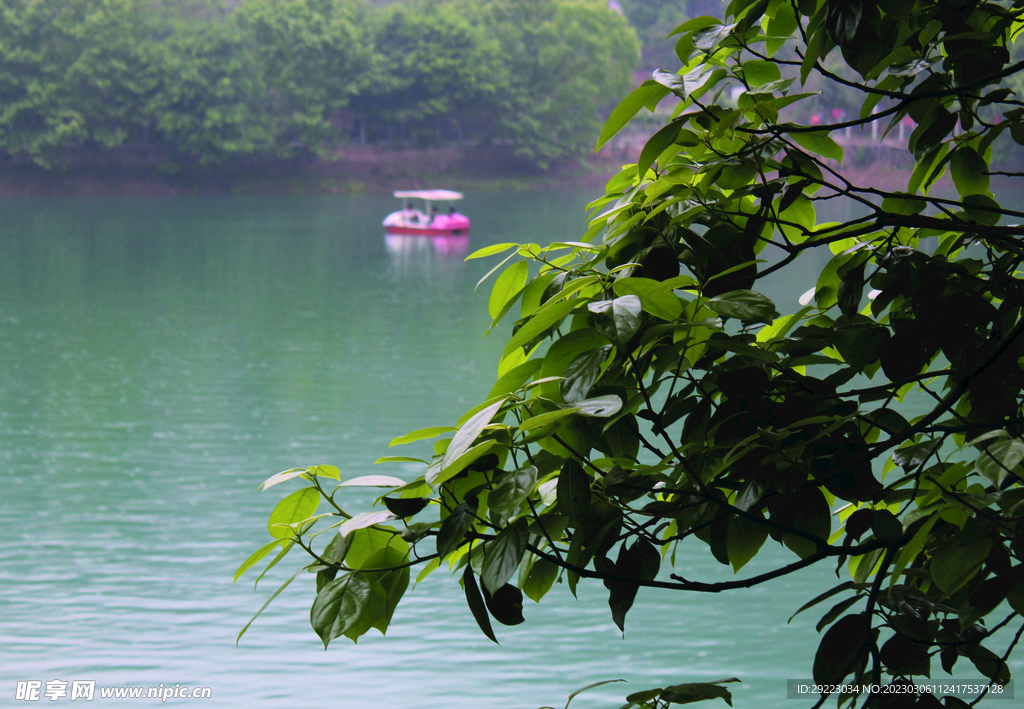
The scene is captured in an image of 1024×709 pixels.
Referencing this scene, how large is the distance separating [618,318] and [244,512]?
19.9 ft

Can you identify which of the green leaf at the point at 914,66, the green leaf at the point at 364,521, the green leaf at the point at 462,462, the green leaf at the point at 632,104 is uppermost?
the green leaf at the point at 914,66

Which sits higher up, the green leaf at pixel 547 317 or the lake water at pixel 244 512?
the green leaf at pixel 547 317

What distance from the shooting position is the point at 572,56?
52344mm

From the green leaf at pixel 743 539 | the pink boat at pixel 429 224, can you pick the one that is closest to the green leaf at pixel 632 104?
the green leaf at pixel 743 539

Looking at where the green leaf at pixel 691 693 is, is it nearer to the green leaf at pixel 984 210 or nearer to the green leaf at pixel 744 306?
the green leaf at pixel 744 306

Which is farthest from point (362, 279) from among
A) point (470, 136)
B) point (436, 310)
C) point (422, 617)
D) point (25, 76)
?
point (470, 136)

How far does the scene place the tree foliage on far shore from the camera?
0.80 m

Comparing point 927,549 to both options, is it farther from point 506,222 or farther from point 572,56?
point 572,56

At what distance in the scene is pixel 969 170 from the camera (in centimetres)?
112

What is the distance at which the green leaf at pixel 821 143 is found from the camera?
1.00 meters

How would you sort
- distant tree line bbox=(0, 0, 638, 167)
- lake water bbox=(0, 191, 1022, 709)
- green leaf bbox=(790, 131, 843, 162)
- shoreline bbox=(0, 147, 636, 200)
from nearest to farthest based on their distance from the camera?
green leaf bbox=(790, 131, 843, 162)
lake water bbox=(0, 191, 1022, 709)
shoreline bbox=(0, 147, 636, 200)
distant tree line bbox=(0, 0, 638, 167)

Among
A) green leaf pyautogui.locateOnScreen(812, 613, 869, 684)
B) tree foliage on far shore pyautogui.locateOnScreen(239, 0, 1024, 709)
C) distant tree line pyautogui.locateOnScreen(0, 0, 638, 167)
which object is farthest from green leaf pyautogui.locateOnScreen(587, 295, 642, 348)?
distant tree line pyautogui.locateOnScreen(0, 0, 638, 167)

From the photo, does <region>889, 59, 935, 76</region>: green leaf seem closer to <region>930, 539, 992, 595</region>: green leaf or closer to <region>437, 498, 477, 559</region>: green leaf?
<region>930, 539, 992, 595</region>: green leaf

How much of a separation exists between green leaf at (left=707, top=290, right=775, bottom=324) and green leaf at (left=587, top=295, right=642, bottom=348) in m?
0.09
